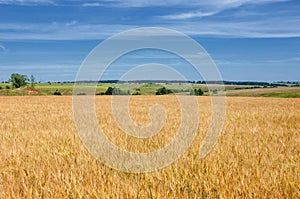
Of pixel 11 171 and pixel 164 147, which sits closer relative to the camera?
pixel 11 171

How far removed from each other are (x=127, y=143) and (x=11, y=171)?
2.87 m

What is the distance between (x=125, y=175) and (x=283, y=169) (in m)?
2.41

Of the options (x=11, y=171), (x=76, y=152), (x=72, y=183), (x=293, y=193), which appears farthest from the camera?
(x=76, y=152)

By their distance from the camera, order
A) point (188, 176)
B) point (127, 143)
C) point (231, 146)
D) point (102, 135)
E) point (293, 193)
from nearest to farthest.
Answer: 1. point (293, 193)
2. point (188, 176)
3. point (231, 146)
4. point (127, 143)
5. point (102, 135)

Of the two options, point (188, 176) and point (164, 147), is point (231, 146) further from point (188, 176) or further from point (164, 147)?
point (188, 176)

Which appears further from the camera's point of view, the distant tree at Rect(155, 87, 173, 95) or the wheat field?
Answer: the distant tree at Rect(155, 87, 173, 95)

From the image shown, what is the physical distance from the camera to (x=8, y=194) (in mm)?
4207

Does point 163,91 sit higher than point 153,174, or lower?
higher

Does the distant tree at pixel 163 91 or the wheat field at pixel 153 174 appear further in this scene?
the distant tree at pixel 163 91

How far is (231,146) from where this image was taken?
24.1 ft

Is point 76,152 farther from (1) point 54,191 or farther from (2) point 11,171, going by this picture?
(1) point 54,191

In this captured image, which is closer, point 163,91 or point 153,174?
point 153,174

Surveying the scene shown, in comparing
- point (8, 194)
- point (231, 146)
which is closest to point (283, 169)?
point (231, 146)

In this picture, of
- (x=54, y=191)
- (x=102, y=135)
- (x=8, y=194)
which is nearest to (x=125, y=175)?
(x=54, y=191)
